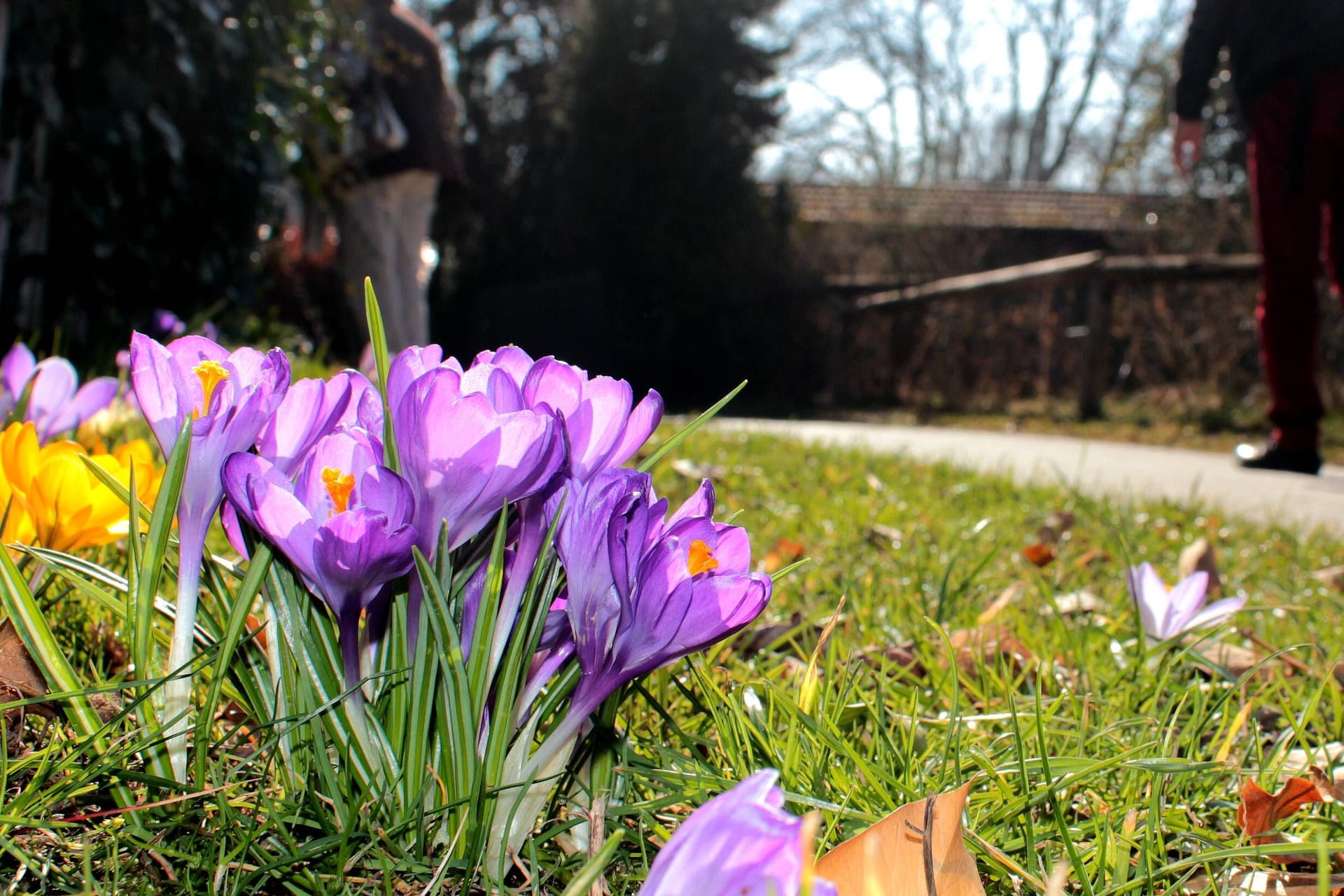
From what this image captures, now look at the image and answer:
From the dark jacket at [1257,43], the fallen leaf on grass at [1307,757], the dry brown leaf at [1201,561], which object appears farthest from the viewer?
the dark jacket at [1257,43]

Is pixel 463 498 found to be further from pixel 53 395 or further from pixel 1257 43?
pixel 1257 43

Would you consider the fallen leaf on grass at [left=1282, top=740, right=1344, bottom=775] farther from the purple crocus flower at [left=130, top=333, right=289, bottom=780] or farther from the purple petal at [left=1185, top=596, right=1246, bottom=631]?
the purple crocus flower at [left=130, top=333, right=289, bottom=780]

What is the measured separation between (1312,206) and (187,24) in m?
4.58

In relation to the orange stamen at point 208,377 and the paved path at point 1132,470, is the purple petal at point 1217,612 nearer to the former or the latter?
the orange stamen at point 208,377

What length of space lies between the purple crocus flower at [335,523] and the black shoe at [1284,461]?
201 inches

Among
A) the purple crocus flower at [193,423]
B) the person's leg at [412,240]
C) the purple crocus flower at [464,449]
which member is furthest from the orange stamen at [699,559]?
the person's leg at [412,240]

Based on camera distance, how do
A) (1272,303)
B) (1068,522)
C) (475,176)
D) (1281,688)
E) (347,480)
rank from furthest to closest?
(475,176), (1272,303), (1068,522), (1281,688), (347,480)

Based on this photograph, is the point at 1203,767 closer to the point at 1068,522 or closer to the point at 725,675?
the point at 725,675

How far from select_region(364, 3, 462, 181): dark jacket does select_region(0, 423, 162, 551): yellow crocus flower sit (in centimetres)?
610

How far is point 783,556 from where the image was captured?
2.06 metres

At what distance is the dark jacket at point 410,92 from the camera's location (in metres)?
6.69

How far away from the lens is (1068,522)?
2906 millimetres

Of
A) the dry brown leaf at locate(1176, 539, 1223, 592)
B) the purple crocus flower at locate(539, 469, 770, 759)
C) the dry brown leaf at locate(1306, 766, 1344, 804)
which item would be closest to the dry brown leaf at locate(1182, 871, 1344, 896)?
the dry brown leaf at locate(1306, 766, 1344, 804)

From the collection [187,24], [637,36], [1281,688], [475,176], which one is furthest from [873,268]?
[1281,688]
